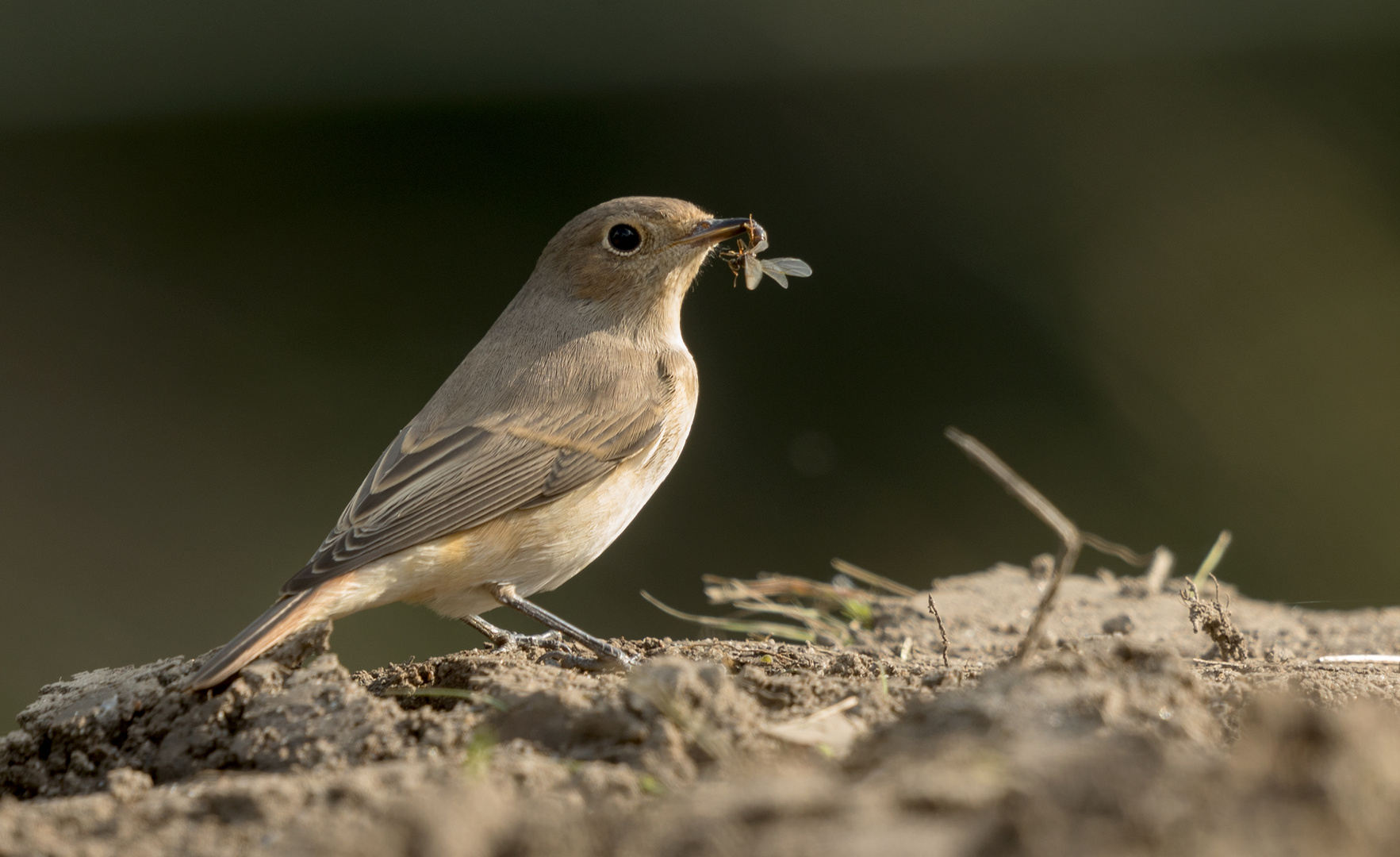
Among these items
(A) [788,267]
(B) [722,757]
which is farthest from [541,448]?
(B) [722,757]

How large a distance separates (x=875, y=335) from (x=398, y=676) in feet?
17.5

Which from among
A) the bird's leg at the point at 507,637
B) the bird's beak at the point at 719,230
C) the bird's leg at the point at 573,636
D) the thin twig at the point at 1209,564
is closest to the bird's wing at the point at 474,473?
the bird's leg at the point at 573,636

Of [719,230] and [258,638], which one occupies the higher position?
[719,230]

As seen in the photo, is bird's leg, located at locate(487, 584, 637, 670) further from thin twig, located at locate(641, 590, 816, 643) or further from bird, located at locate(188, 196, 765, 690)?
thin twig, located at locate(641, 590, 816, 643)

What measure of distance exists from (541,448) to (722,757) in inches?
78.0

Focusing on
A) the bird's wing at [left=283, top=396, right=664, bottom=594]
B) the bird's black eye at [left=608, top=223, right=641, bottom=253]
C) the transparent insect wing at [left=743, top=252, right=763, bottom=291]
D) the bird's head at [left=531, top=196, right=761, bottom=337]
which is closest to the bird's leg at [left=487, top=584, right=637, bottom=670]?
the bird's wing at [left=283, top=396, right=664, bottom=594]

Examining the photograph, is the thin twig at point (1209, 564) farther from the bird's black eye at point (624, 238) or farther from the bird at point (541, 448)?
the bird's black eye at point (624, 238)

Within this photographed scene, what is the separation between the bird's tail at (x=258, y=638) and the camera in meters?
2.63

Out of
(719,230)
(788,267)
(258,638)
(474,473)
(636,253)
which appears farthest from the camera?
(788,267)

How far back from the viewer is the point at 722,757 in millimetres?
2018

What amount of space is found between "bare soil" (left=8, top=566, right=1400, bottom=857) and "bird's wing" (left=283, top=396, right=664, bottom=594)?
0.39m

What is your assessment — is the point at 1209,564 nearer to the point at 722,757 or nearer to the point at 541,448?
the point at 541,448

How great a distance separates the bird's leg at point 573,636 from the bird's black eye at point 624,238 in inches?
56.7

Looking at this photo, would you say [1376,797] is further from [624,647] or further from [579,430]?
[579,430]
